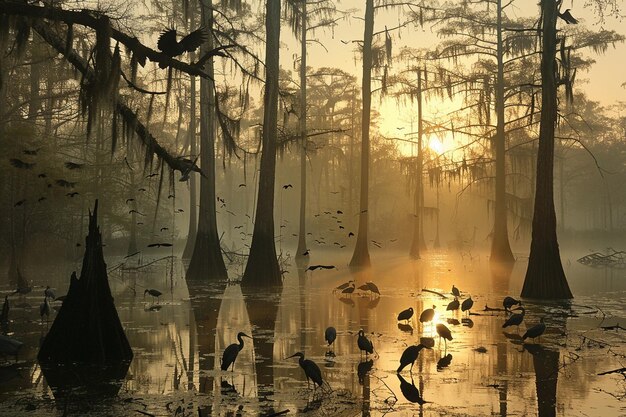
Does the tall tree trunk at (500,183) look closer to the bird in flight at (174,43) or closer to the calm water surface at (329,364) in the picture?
the calm water surface at (329,364)

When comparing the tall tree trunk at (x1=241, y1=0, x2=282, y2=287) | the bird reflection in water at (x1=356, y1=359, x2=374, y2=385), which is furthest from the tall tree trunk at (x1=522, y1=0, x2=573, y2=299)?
the bird reflection in water at (x1=356, y1=359, x2=374, y2=385)

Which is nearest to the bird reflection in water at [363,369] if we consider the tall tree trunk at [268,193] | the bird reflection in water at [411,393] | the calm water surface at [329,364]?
the calm water surface at [329,364]

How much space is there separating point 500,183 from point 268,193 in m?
14.0

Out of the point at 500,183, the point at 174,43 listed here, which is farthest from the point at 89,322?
the point at 500,183

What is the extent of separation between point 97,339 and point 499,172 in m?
24.1

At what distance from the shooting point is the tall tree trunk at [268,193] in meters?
18.6

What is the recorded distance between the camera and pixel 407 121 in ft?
153

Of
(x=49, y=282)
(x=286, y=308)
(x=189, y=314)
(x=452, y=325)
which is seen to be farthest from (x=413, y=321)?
(x=49, y=282)

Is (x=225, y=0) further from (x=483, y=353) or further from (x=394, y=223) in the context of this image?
(x=394, y=223)

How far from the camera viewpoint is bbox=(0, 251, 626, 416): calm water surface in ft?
21.9

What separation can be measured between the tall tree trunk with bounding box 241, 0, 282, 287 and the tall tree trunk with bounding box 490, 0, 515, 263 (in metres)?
12.8

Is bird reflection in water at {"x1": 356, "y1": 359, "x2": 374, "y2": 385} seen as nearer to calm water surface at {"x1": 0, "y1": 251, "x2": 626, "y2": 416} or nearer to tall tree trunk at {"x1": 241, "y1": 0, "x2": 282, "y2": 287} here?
calm water surface at {"x1": 0, "y1": 251, "x2": 626, "y2": 416}

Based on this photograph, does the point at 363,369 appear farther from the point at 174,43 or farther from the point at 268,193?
the point at 268,193

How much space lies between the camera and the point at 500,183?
101 ft
